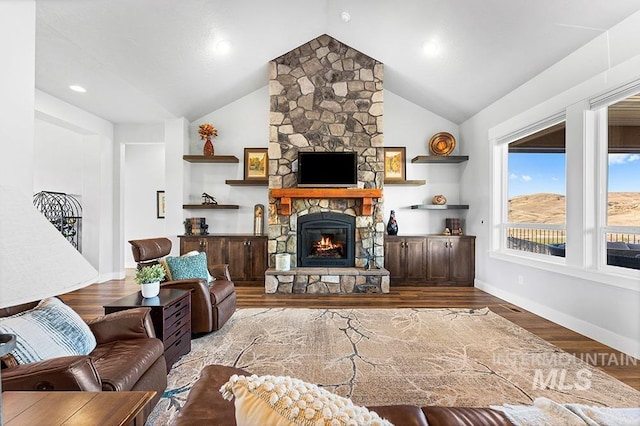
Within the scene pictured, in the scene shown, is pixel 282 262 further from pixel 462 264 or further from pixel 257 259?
pixel 462 264

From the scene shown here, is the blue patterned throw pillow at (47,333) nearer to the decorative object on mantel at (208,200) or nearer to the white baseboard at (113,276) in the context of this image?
the decorative object on mantel at (208,200)

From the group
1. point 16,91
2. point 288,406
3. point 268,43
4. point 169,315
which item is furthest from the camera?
point 268,43

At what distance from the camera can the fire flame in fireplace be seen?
5312mm

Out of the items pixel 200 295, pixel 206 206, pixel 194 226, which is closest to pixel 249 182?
pixel 206 206

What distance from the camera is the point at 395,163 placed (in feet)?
19.2

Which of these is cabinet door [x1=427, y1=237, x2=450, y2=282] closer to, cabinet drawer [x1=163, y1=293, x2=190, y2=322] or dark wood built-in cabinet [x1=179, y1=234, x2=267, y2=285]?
dark wood built-in cabinet [x1=179, y1=234, x2=267, y2=285]

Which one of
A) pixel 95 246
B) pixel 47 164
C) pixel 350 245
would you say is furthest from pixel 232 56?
pixel 47 164

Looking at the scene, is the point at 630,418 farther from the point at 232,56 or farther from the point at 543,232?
the point at 232,56

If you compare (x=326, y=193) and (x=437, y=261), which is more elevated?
(x=326, y=193)

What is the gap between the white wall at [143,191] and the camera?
7.23 metres

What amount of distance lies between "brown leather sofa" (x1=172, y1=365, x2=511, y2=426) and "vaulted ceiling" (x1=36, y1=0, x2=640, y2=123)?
3.54 meters

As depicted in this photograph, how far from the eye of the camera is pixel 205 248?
17.5 feet

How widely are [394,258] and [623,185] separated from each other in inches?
120

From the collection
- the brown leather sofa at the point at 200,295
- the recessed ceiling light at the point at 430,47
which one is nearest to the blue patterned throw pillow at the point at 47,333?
the brown leather sofa at the point at 200,295
